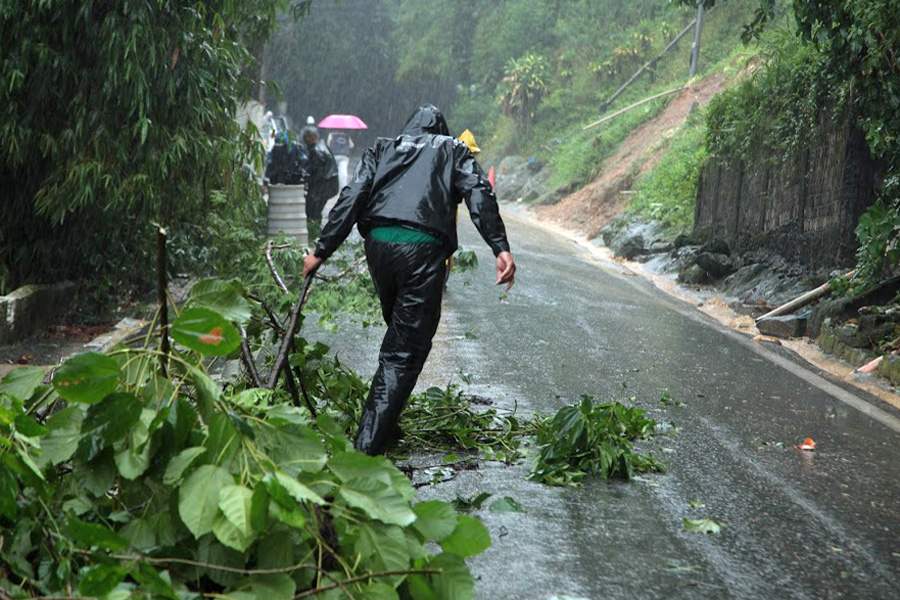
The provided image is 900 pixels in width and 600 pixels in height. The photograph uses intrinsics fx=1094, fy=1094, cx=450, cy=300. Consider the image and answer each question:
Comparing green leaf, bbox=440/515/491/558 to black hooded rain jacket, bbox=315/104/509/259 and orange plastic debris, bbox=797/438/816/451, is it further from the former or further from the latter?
orange plastic debris, bbox=797/438/816/451

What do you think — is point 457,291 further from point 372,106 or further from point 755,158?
point 372,106

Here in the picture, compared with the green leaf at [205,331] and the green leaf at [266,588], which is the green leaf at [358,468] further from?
the green leaf at [205,331]

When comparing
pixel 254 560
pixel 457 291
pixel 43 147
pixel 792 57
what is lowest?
pixel 457 291

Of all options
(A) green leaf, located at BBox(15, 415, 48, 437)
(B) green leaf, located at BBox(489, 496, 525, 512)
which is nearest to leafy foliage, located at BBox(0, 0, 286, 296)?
(B) green leaf, located at BBox(489, 496, 525, 512)

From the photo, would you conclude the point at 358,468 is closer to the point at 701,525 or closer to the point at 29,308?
the point at 701,525

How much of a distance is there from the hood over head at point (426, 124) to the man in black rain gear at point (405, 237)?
13 cm

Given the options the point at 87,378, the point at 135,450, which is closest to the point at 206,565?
the point at 135,450

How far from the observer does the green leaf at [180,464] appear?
304 centimetres

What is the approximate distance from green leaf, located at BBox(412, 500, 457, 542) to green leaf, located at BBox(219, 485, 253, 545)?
0.54m

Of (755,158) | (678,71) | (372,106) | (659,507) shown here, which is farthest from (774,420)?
(372,106)

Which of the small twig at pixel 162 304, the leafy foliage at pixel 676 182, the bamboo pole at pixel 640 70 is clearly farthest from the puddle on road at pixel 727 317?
the bamboo pole at pixel 640 70

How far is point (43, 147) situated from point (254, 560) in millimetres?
7636

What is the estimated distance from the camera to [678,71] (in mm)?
40125

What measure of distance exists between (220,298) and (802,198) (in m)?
12.7
